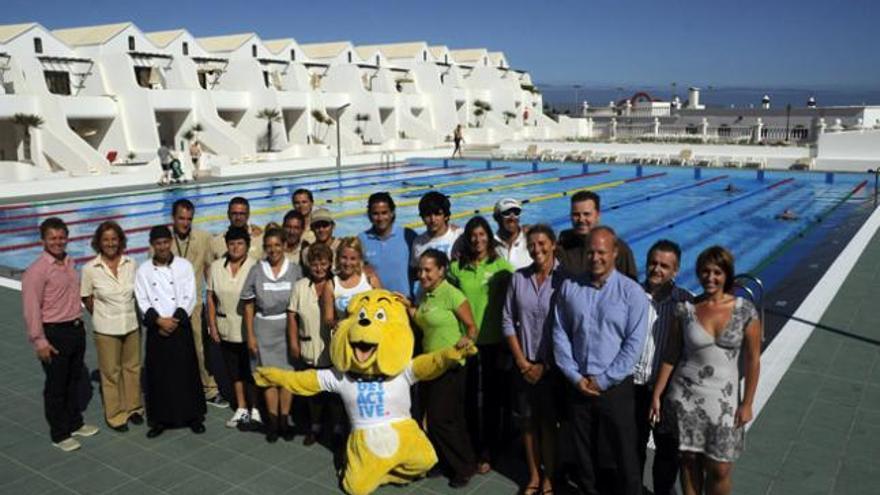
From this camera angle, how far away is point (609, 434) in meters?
3.16

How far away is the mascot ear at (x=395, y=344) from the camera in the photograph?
354 centimetres

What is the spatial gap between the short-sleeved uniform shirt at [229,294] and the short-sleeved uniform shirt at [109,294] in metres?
0.54

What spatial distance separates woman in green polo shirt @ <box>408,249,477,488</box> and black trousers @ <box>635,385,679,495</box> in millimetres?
906

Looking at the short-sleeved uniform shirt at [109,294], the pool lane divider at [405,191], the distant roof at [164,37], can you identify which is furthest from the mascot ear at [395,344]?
the distant roof at [164,37]

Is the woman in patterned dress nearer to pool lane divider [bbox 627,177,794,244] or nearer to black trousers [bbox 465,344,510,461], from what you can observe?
black trousers [bbox 465,344,510,461]

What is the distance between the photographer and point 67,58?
25.3m

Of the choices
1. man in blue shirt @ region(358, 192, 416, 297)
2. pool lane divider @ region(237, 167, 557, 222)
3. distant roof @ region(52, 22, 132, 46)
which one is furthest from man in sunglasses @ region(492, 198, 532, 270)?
distant roof @ region(52, 22, 132, 46)

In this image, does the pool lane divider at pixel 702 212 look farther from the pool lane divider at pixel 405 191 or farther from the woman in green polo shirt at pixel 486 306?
the woman in green polo shirt at pixel 486 306

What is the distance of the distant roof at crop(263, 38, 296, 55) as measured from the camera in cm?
3674

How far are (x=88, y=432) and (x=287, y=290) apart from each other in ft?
5.54

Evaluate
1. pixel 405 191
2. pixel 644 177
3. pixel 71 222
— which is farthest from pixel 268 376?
pixel 644 177

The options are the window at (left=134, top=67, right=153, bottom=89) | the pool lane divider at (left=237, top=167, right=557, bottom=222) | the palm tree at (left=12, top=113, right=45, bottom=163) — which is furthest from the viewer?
the window at (left=134, top=67, right=153, bottom=89)

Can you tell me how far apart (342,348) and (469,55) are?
50.4 metres

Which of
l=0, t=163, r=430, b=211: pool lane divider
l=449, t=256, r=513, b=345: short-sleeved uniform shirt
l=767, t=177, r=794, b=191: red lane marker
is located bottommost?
l=767, t=177, r=794, b=191: red lane marker
